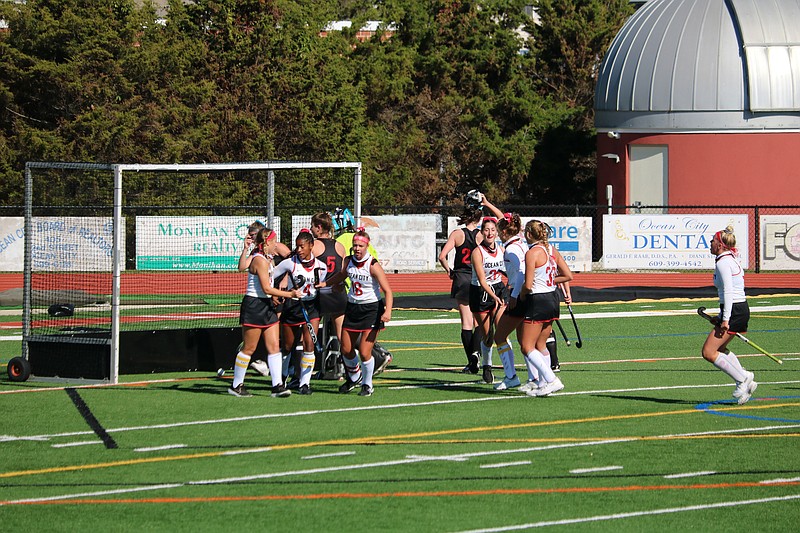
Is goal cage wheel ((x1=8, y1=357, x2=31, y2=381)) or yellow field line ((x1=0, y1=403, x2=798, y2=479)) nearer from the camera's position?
yellow field line ((x1=0, y1=403, x2=798, y2=479))

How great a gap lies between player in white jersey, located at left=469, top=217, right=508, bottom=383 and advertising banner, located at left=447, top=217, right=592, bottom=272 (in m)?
20.0

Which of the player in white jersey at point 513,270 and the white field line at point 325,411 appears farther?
the player in white jersey at point 513,270

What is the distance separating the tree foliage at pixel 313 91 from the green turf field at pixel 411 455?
23.9m

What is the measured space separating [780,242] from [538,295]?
77.3ft

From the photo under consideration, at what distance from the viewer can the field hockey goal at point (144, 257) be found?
15.0 metres

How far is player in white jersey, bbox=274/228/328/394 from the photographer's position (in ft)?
44.0

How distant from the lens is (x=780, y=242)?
113 ft

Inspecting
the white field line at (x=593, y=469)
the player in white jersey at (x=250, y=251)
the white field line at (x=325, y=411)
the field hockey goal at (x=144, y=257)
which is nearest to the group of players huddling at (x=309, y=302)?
the player in white jersey at (x=250, y=251)

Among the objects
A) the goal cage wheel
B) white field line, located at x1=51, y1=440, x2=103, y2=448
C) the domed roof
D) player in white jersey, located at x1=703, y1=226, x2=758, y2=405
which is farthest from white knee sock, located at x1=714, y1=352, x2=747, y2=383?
the domed roof

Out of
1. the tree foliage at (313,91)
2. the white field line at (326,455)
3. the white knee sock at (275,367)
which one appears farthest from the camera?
the tree foliage at (313,91)

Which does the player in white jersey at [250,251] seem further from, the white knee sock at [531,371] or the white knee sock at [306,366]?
the white knee sock at [531,371]

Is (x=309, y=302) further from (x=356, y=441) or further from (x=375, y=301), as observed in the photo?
(x=356, y=441)

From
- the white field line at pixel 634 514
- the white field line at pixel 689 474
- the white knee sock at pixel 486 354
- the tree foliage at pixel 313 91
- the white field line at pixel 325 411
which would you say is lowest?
the white field line at pixel 634 514

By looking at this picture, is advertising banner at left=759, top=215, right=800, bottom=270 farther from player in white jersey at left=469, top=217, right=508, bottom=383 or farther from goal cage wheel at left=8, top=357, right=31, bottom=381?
goal cage wheel at left=8, top=357, right=31, bottom=381
